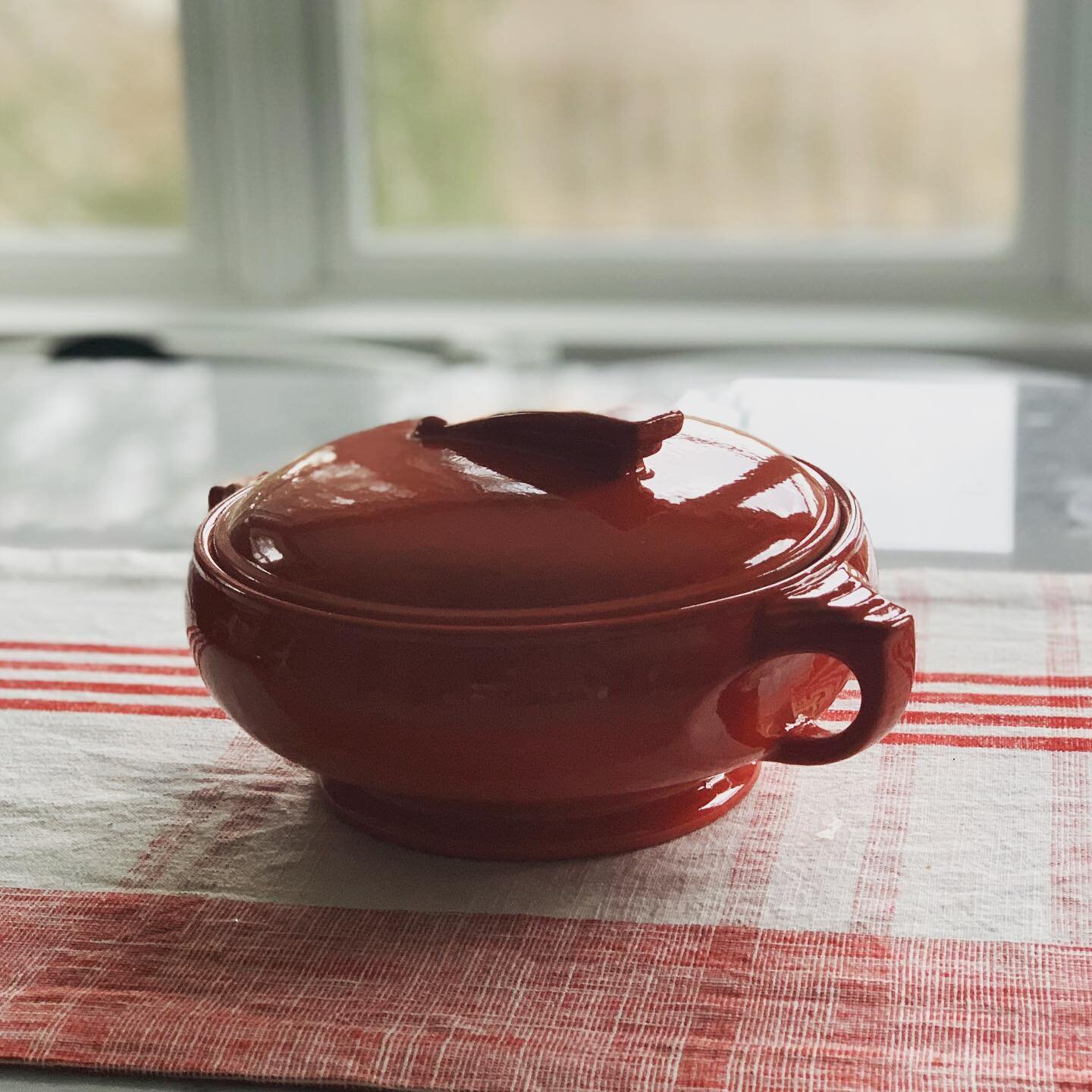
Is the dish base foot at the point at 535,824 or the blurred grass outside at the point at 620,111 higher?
the blurred grass outside at the point at 620,111

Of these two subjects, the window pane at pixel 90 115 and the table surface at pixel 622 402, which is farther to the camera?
the window pane at pixel 90 115

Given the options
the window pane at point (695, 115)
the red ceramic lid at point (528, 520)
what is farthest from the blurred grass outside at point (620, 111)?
the red ceramic lid at point (528, 520)

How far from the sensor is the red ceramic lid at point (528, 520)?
0.49 metres

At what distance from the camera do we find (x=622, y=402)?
0.78m

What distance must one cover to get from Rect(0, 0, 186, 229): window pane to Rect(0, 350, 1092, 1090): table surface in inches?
26.1

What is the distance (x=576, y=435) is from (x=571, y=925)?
0.16 m

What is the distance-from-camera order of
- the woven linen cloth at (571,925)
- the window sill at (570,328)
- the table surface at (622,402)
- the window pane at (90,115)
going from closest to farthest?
the woven linen cloth at (571,925) → the table surface at (622,402) → the window sill at (570,328) → the window pane at (90,115)

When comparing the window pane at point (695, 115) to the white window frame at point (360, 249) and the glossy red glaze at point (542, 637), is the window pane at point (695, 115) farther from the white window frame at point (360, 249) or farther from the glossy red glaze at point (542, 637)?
the glossy red glaze at point (542, 637)

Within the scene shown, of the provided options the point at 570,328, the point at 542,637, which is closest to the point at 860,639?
the point at 542,637

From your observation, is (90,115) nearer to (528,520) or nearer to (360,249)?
(360,249)

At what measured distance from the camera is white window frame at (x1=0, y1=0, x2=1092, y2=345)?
1.78 m

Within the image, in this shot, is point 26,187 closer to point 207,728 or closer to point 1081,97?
point 1081,97

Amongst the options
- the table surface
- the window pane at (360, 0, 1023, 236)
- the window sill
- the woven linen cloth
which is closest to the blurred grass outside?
the window pane at (360, 0, 1023, 236)

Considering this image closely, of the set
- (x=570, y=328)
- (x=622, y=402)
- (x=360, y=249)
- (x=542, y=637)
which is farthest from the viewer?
(x=360, y=249)
